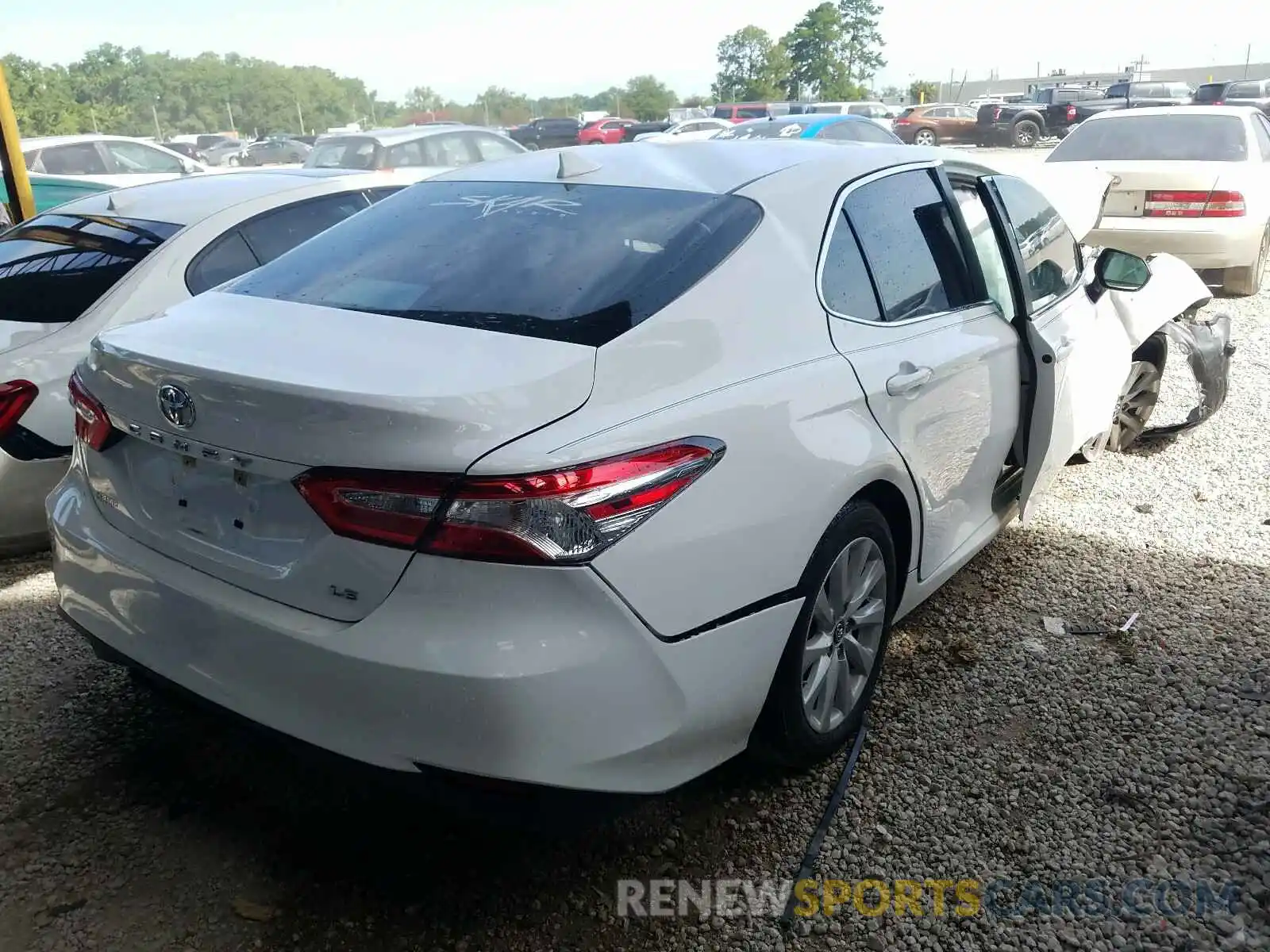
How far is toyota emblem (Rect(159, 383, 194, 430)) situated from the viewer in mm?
2111

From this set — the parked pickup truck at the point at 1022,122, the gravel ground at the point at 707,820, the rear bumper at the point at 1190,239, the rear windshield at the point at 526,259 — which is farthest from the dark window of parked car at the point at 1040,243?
the parked pickup truck at the point at 1022,122

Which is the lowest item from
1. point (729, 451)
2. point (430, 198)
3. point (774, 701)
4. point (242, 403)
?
point (774, 701)

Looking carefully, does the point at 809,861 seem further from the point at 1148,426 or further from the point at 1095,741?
the point at 1148,426

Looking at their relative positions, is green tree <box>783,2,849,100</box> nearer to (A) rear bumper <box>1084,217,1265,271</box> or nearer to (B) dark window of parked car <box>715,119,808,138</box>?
(B) dark window of parked car <box>715,119,808,138</box>

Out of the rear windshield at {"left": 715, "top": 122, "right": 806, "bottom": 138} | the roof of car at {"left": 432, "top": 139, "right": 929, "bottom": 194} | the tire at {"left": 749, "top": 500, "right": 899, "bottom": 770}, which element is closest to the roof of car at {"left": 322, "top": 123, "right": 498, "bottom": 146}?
the rear windshield at {"left": 715, "top": 122, "right": 806, "bottom": 138}

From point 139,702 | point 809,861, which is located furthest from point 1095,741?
point 139,702

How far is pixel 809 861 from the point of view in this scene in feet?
8.14

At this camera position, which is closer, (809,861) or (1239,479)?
(809,861)

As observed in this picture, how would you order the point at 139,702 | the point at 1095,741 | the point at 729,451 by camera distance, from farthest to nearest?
the point at 139,702 → the point at 1095,741 → the point at 729,451

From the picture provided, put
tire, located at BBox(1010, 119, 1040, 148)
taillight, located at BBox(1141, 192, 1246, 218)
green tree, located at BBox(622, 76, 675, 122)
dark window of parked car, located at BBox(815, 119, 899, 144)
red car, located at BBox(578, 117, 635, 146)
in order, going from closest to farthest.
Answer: taillight, located at BBox(1141, 192, 1246, 218) → dark window of parked car, located at BBox(815, 119, 899, 144) → tire, located at BBox(1010, 119, 1040, 148) → red car, located at BBox(578, 117, 635, 146) → green tree, located at BBox(622, 76, 675, 122)

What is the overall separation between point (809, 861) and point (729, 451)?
104 centimetres

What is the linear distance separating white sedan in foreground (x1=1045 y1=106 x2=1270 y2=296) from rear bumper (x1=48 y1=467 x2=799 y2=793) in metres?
7.26

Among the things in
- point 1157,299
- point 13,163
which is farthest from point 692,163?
point 13,163

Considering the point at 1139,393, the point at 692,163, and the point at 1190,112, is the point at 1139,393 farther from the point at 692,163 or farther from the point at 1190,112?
the point at 1190,112
